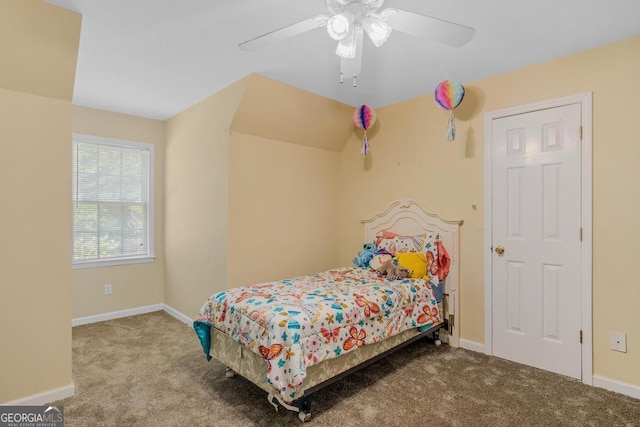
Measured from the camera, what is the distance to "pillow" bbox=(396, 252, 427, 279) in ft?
9.84

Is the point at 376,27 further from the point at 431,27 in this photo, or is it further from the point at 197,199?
the point at 197,199

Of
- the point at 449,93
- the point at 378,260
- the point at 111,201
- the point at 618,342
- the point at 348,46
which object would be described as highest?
the point at 449,93

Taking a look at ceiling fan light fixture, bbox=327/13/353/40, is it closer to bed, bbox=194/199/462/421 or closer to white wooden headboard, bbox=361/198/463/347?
bed, bbox=194/199/462/421

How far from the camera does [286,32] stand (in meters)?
1.72

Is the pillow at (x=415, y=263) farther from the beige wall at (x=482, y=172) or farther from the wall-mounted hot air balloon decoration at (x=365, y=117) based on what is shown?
the wall-mounted hot air balloon decoration at (x=365, y=117)

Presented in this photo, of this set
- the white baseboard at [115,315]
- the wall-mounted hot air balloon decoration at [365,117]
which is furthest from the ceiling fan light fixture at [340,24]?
the white baseboard at [115,315]

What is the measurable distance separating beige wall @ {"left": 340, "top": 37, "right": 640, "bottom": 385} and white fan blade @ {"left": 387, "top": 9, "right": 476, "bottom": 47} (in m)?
1.49

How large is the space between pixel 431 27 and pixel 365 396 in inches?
88.8

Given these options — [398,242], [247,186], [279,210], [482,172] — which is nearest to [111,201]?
[247,186]

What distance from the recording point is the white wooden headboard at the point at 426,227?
3.14 metres

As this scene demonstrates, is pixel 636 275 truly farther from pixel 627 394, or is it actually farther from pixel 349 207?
pixel 349 207

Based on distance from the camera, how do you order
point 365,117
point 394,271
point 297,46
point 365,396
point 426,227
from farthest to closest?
1. point 365,117
2. point 426,227
3. point 394,271
4. point 297,46
5. point 365,396

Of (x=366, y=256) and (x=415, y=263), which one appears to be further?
(x=366, y=256)

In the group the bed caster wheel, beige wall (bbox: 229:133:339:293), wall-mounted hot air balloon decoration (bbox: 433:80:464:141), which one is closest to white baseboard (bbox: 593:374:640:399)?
the bed caster wheel
